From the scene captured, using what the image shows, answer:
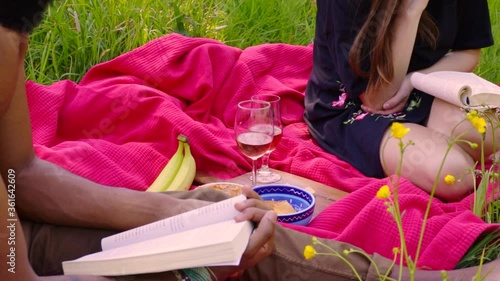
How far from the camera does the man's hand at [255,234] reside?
1613 millimetres

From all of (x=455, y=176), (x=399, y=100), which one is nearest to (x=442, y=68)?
(x=399, y=100)

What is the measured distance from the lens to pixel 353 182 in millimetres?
2721

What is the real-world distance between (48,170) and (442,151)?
1459 mm

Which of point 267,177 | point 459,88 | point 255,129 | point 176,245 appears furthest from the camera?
point 267,177

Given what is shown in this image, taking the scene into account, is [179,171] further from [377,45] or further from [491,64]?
→ [491,64]

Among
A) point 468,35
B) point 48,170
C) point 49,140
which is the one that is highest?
→ point 468,35

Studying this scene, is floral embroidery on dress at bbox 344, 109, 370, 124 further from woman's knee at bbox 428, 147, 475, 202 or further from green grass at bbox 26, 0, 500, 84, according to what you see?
green grass at bbox 26, 0, 500, 84

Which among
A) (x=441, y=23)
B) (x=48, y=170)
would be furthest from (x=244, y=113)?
(x=441, y=23)

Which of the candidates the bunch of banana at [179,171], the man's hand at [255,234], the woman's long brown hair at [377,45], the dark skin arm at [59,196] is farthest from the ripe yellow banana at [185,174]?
the man's hand at [255,234]

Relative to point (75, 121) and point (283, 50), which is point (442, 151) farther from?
point (75, 121)

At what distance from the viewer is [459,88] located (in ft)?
8.41

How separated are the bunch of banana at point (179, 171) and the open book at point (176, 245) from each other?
822 mm

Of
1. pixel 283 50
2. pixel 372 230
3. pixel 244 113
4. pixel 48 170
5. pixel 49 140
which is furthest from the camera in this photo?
pixel 283 50

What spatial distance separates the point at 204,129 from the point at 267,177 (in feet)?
1.10
